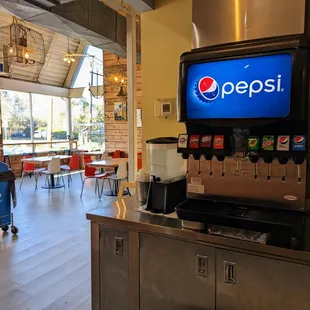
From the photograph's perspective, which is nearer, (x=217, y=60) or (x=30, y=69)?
(x=217, y=60)

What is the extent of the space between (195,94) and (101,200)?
4.62 m

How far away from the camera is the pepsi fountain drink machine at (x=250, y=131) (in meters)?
1.15

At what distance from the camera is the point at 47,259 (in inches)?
122

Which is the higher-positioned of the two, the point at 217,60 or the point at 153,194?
the point at 217,60

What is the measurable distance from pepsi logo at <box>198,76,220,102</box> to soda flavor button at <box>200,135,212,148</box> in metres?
0.17

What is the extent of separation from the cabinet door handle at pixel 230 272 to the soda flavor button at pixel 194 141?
0.52 m

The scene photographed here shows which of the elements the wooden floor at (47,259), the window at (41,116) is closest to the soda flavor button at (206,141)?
the wooden floor at (47,259)

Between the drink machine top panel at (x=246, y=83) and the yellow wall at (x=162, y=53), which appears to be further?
the yellow wall at (x=162, y=53)

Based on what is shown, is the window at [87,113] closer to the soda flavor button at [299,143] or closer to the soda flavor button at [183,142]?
the soda flavor button at [183,142]

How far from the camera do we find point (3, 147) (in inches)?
322

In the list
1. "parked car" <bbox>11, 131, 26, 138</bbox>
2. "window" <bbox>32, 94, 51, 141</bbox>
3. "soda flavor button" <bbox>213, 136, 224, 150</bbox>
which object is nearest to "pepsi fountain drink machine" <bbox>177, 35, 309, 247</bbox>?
"soda flavor button" <bbox>213, 136, 224, 150</bbox>

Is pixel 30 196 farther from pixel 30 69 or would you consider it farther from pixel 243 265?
pixel 243 265

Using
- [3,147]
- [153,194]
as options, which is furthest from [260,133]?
[3,147]

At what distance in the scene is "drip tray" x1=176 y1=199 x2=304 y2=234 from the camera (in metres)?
1.15
